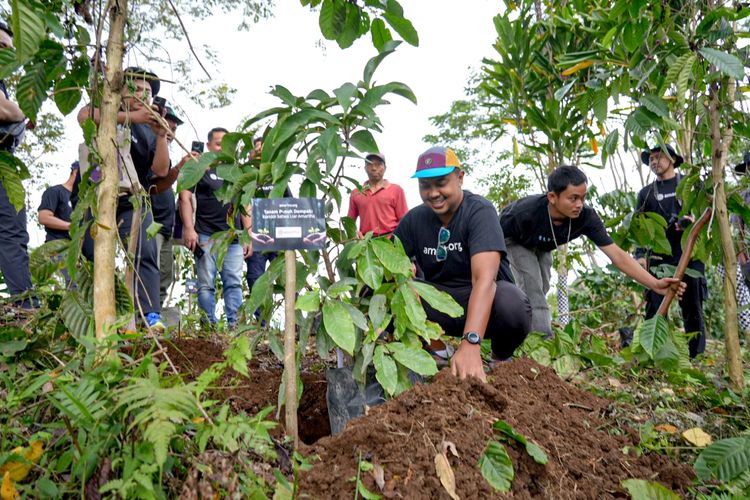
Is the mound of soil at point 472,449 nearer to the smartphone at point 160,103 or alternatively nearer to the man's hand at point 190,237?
the smartphone at point 160,103

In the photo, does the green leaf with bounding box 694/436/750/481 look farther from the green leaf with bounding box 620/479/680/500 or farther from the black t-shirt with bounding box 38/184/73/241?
the black t-shirt with bounding box 38/184/73/241

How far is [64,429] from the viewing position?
1717 mm

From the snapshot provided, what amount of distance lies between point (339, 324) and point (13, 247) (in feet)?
7.14

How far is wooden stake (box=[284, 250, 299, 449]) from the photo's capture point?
2.05m

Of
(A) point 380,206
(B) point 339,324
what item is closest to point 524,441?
(B) point 339,324

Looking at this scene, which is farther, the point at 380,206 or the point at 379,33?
the point at 380,206

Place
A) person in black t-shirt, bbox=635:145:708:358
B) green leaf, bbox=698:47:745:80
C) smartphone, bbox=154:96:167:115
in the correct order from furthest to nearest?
1. person in black t-shirt, bbox=635:145:708:358
2. smartphone, bbox=154:96:167:115
3. green leaf, bbox=698:47:745:80

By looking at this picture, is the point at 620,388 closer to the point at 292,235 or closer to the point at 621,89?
the point at 621,89

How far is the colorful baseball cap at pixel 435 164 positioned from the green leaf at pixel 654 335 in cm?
122

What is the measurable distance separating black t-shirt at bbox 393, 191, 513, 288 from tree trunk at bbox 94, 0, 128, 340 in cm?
157

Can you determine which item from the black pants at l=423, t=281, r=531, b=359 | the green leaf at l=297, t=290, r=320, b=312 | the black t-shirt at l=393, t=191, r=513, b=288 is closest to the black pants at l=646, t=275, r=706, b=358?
the black pants at l=423, t=281, r=531, b=359

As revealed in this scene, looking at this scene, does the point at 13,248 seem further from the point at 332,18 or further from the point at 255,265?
the point at 332,18

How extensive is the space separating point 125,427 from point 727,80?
2.99m

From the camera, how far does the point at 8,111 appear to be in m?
2.47
